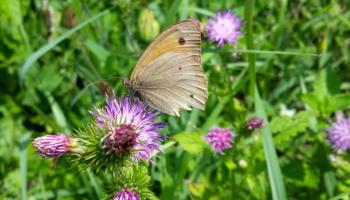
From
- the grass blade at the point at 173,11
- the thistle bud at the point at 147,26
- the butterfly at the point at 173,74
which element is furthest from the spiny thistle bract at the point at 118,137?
the thistle bud at the point at 147,26

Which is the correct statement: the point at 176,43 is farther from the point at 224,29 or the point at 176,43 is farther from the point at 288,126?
the point at 288,126

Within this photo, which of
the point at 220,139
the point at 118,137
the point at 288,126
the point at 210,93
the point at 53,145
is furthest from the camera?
the point at 210,93

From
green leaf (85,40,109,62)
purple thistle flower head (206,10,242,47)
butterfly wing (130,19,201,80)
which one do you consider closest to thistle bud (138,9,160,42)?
green leaf (85,40,109,62)

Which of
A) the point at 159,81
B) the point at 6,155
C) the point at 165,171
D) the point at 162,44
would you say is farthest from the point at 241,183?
the point at 6,155

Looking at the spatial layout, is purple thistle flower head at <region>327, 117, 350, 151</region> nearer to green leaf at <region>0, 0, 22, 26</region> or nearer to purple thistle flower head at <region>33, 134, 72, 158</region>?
A: purple thistle flower head at <region>33, 134, 72, 158</region>

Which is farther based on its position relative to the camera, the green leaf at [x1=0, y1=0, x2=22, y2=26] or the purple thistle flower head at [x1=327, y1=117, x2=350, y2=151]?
the green leaf at [x1=0, y1=0, x2=22, y2=26]

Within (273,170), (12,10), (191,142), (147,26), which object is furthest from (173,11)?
(12,10)

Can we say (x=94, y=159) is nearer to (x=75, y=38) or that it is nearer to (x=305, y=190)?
(x=305, y=190)

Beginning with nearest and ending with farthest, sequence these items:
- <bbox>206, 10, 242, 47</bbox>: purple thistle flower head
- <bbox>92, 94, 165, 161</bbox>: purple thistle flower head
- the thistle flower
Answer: <bbox>92, 94, 165, 161</bbox>: purple thistle flower head < the thistle flower < <bbox>206, 10, 242, 47</bbox>: purple thistle flower head
